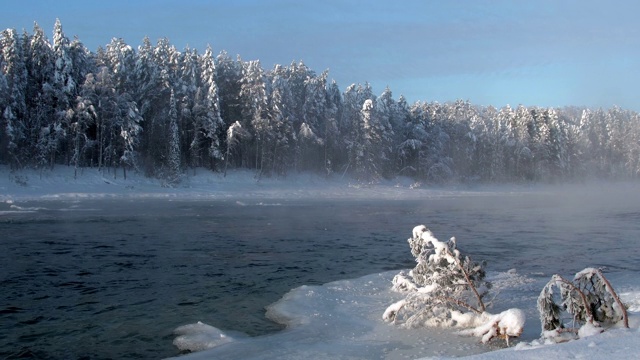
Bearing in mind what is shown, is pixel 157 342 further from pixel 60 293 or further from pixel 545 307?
pixel 545 307

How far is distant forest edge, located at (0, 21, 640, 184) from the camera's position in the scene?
5059cm

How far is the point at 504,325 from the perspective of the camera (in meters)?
8.31

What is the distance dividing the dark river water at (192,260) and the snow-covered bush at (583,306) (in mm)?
4877

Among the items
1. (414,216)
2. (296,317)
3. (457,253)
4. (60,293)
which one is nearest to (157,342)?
(296,317)

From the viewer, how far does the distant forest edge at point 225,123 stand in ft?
166

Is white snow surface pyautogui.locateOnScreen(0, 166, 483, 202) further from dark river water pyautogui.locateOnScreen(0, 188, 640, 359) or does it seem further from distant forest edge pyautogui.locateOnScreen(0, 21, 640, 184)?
dark river water pyautogui.locateOnScreen(0, 188, 640, 359)

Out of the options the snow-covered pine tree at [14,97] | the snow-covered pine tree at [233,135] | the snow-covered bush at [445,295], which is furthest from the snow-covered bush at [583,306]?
the snow-covered pine tree at [233,135]

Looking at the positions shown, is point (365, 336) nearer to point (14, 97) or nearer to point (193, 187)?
point (193, 187)

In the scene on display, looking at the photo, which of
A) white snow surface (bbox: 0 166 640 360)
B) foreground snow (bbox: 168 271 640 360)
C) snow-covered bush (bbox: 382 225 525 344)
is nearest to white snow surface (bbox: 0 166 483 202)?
white snow surface (bbox: 0 166 640 360)

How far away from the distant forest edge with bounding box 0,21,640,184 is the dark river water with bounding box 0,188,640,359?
1794cm

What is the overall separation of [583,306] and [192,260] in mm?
12688

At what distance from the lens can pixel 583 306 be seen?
304 inches

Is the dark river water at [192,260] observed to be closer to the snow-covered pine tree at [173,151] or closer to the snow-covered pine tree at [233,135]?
the snow-covered pine tree at [173,151]

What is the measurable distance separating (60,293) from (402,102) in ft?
256
